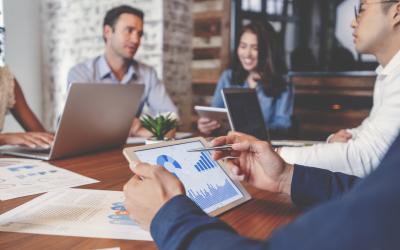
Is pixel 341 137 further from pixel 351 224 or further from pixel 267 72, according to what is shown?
pixel 351 224

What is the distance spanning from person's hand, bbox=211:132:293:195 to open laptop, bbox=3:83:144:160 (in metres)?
0.58

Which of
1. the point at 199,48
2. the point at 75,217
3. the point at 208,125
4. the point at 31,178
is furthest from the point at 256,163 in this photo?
the point at 199,48

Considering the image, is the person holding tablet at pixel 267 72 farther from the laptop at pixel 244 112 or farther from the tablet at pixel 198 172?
the tablet at pixel 198 172

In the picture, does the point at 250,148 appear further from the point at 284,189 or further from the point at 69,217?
the point at 69,217

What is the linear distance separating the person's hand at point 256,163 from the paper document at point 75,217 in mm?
293

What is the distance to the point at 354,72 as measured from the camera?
300 cm

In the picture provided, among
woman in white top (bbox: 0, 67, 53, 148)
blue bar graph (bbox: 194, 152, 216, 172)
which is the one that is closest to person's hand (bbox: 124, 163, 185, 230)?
blue bar graph (bbox: 194, 152, 216, 172)

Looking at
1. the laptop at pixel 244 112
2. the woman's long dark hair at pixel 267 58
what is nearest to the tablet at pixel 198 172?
the laptop at pixel 244 112

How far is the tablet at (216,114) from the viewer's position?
187 centimetres

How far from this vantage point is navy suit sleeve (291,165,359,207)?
0.93 metres

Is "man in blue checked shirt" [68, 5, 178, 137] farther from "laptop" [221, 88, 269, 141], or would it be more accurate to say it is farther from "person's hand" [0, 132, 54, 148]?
"person's hand" [0, 132, 54, 148]

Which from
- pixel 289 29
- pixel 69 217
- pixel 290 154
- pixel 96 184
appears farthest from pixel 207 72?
pixel 69 217

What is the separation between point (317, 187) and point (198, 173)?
0.98 feet

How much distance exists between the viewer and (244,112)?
1.80 m
